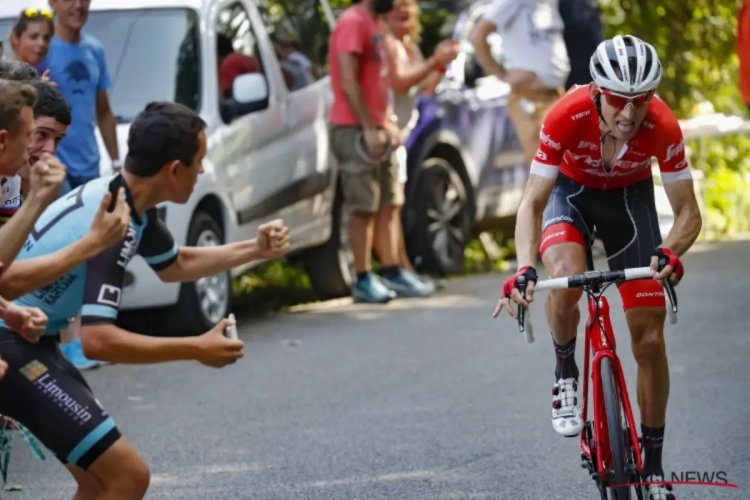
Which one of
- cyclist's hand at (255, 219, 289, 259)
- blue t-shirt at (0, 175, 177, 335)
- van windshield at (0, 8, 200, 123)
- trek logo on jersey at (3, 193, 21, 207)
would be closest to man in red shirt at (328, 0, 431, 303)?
van windshield at (0, 8, 200, 123)

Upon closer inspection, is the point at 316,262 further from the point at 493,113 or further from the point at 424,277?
the point at 493,113

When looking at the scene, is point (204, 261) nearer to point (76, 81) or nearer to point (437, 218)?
point (76, 81)

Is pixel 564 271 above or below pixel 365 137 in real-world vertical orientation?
above

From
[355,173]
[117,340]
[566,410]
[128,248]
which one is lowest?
[355,173]

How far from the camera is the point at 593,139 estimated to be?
272 inches

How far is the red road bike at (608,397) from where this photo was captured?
20.7ft

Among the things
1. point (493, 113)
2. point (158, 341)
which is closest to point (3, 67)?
point (158, 341)

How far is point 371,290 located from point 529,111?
1701mm

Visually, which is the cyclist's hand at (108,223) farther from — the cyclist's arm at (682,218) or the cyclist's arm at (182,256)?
the cyclist's arm at (682,218)

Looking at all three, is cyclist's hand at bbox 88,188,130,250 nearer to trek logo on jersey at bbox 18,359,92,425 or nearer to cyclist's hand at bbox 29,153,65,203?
cyclist's hand at bbox 29,153,65,203

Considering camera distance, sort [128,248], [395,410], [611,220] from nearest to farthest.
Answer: [128,248]
[611,220]
[395,410]

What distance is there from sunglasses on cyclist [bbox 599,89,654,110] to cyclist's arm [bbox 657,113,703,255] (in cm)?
24

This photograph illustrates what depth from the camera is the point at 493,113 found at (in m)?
15.2

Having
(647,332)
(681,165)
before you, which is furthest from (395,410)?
(681,165)
